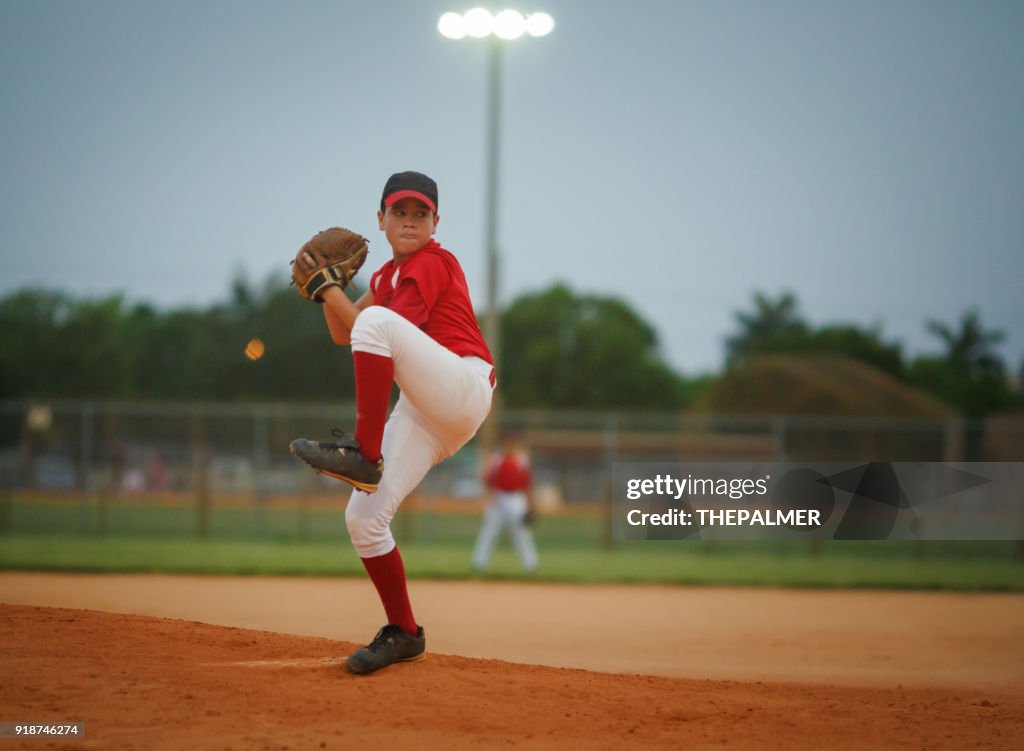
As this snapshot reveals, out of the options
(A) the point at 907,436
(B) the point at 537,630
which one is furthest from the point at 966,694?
(A) the point at 907,436

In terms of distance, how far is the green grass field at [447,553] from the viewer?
536 inches

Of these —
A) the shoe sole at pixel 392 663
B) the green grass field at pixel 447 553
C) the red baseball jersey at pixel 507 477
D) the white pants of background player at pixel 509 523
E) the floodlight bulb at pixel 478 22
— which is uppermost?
the floodlight bulb at pixel 478 22

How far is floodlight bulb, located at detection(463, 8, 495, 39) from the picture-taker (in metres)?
15.8

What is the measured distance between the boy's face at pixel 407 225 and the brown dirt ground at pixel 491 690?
1.89 m

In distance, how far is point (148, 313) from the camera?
2630 inches

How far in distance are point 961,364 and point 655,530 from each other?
54.8 m

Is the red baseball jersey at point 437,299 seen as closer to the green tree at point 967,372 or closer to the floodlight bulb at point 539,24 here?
the floodlight bulb at point 539,24

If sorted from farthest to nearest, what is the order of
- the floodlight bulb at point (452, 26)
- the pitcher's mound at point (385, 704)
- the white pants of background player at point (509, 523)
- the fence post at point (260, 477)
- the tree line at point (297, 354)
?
the tree line at point (297, 354) → the fence post at point (260, 477) → the floodlight bulb at point (452, 26) → the white pants of background player at point (509, 523) → the pitcher's mound at point (385, 704)

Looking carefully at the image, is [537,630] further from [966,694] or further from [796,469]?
[796,469]

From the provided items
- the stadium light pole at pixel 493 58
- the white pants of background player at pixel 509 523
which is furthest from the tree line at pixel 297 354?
the white pants of background player at pixel 509 523

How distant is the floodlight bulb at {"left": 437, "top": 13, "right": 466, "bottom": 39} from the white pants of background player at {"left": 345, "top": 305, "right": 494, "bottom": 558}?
12176 millimetres

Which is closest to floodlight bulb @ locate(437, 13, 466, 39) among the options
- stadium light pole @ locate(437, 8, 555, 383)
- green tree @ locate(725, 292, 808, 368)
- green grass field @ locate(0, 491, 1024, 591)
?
stadium light pole @ locate(437, 8, 555, 383)

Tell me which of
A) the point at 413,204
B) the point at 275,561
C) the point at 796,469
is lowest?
the point at 275,561

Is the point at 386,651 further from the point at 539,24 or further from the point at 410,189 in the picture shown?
the point at 539,24
